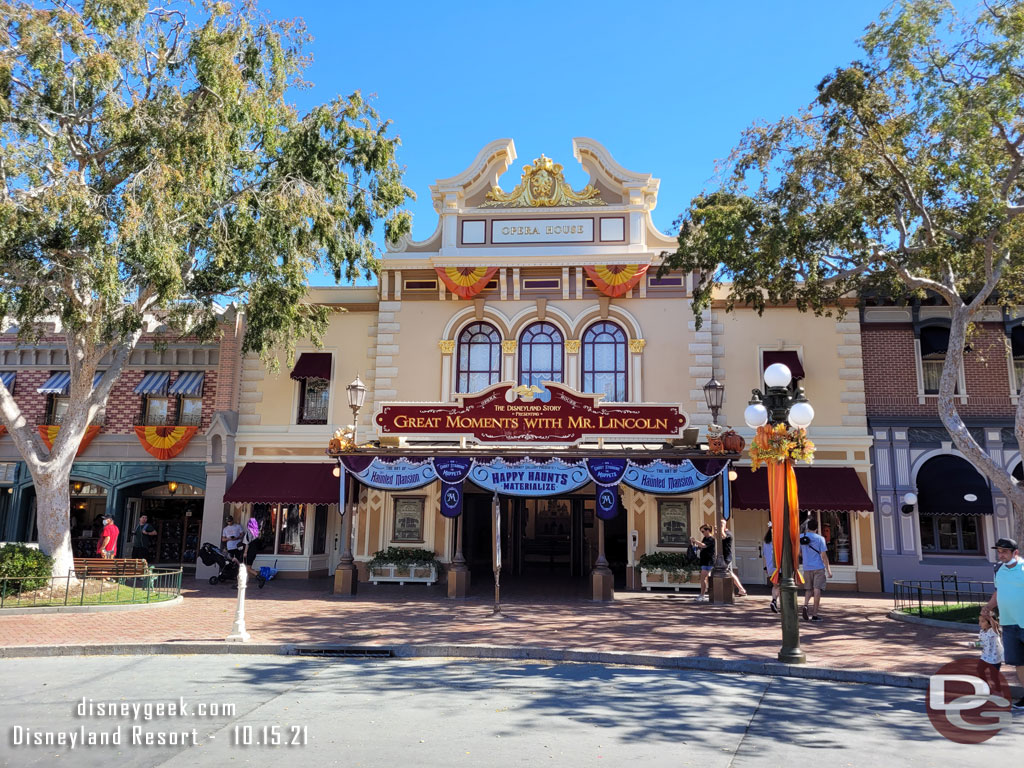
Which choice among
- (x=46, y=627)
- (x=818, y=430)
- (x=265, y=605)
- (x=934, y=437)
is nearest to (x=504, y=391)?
(x=265, y=605)

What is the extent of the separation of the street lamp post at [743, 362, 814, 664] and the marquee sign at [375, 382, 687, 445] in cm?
629

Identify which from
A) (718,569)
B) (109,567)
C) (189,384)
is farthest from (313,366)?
(718,569)

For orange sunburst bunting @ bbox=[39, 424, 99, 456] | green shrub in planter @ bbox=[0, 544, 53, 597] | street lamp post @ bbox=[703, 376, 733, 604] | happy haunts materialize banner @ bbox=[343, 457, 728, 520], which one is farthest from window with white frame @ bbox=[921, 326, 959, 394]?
orange sunburst bunting @ bbox=[39, 424, 99, 456]

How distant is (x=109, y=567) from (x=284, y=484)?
5.00m

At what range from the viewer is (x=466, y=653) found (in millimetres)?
10930

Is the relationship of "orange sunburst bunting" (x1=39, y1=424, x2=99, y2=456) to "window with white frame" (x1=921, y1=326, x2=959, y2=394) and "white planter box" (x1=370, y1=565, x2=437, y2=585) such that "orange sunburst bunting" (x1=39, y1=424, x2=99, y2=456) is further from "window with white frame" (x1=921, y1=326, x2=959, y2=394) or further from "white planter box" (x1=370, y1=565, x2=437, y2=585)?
"window with white frame" (x1=921, y1=326, x2=959, y2=394)

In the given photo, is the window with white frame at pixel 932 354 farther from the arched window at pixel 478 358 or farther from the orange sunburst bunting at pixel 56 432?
the orange sunburst bunting at pixel 56 432

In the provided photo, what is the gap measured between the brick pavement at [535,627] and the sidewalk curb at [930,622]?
0.91 feet

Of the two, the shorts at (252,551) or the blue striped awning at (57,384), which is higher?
the blue striped awning at (57,384)

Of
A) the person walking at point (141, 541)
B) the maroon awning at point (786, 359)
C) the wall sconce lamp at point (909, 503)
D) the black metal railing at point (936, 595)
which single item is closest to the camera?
the black metal railing at point (936, 595)

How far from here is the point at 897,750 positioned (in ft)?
21.3

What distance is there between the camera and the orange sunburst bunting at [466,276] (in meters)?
21.1

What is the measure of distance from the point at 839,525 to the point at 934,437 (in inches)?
133

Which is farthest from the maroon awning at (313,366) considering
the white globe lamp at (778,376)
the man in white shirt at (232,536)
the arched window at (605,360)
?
the white globe lamp at (778,376)
